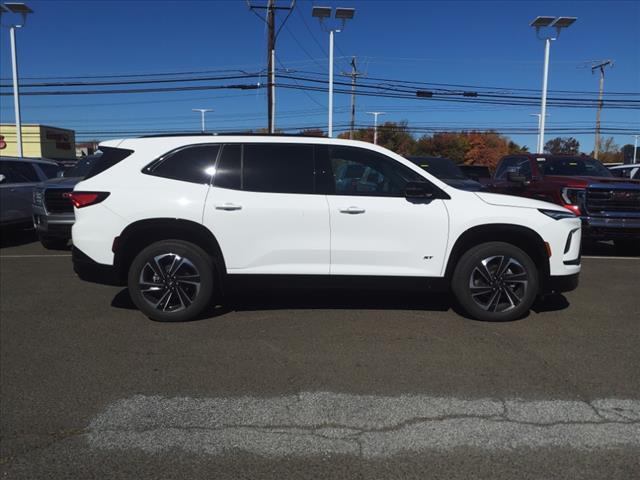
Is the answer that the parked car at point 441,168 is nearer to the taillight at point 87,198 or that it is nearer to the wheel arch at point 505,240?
the wheel arch at point 505,240

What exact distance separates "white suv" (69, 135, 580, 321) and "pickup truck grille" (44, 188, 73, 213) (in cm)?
461

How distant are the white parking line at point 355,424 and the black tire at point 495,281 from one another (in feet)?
5.70

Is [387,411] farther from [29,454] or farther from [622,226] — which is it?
[622,226]

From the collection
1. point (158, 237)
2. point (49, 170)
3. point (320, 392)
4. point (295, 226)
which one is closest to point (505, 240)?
point (295, 226)

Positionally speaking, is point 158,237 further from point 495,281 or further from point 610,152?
point 610,152

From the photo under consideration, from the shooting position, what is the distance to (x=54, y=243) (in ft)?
34.0

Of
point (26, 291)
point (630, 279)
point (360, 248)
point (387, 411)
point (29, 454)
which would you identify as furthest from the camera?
point (630, 279)

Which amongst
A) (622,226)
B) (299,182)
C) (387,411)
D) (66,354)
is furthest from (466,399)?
(622,226)

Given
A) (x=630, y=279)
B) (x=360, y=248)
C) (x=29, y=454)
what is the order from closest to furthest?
(x=29, y=454) < (x=360, y=248) < (x=630, y=279)

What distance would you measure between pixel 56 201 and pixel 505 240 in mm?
7830

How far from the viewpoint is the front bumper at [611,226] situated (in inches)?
346

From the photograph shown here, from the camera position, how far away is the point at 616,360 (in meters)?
4.36

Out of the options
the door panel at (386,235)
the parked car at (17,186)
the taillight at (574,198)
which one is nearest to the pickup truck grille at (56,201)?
the parked car at (17,186)

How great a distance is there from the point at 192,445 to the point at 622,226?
328 inches
